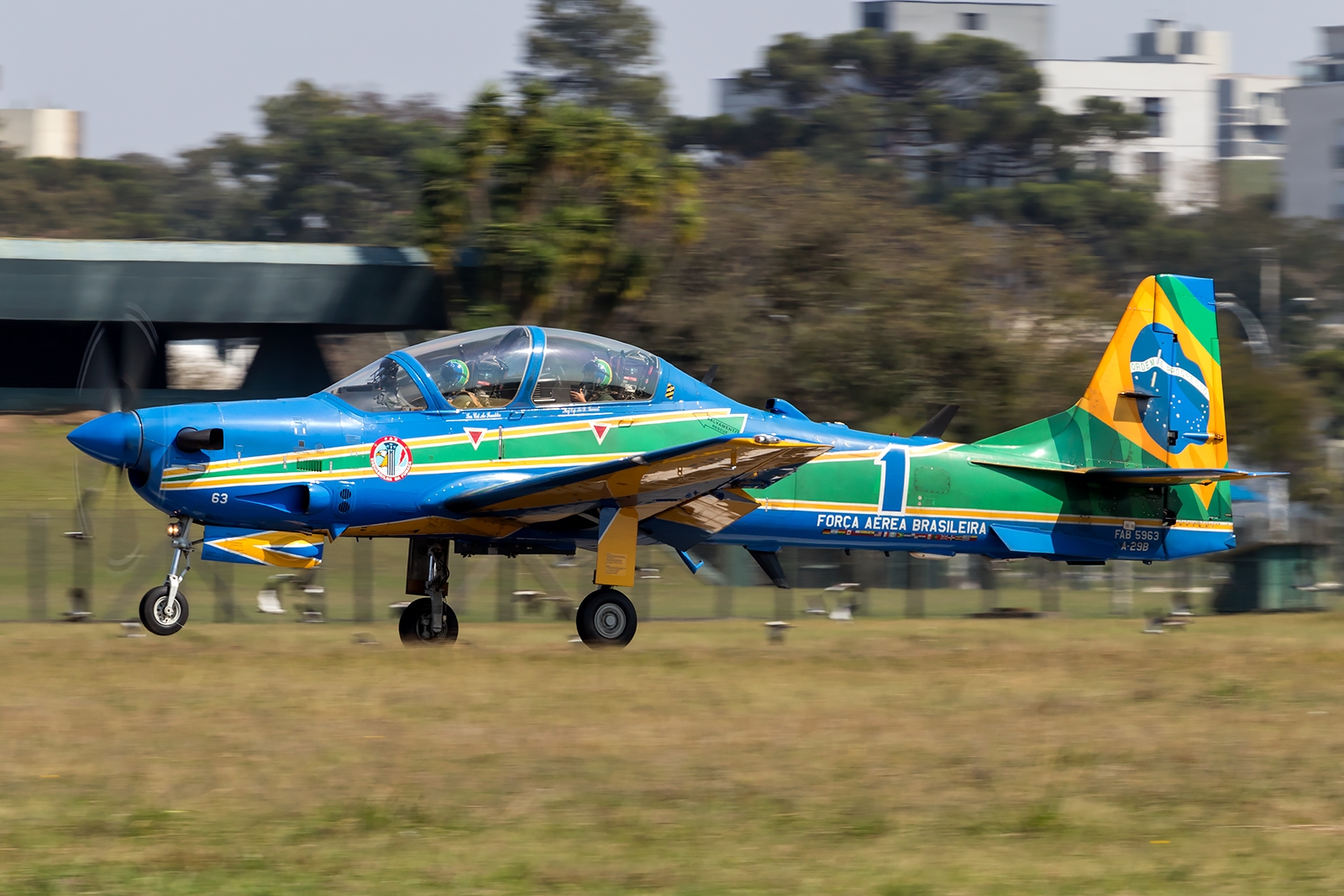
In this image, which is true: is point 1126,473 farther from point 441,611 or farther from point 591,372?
point 441,611

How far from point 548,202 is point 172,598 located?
21551 millimetres

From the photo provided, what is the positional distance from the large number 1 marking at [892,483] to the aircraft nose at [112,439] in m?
6.27

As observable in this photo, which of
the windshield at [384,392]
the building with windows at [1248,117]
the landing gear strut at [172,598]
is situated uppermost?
the building with windows at [1248,117]

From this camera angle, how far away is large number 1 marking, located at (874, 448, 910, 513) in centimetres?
1345

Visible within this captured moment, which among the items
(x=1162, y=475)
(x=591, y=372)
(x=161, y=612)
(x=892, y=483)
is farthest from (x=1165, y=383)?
(x=161, y=612)

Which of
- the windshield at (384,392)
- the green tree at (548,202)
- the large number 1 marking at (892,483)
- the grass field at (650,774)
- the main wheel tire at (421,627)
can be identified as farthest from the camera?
the green tree at (548,202)

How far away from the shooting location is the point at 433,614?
1285cm

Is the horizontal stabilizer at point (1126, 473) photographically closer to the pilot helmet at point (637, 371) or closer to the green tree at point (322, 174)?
the pilot helmet at point (637, 371)

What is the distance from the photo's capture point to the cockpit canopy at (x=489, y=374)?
11883mm

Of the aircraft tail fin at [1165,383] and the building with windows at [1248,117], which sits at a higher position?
the building with windows at [1248,117]

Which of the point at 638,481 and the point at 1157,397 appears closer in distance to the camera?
the point at 638,481

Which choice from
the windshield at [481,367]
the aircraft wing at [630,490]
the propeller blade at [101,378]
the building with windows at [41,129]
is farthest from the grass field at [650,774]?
Answer: the building with windows at [41,129]

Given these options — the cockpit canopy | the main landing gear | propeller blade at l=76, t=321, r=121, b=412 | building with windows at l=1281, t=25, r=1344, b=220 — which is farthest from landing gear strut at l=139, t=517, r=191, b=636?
building with windows at l=1281, t=25, r=1344, b=220

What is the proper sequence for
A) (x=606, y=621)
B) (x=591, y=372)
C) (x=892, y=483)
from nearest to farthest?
(x=591, y=372)
(x=606, y=621)
(x=892, y=483)
